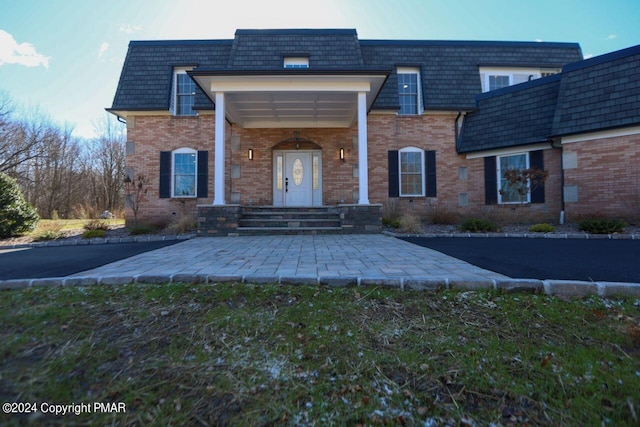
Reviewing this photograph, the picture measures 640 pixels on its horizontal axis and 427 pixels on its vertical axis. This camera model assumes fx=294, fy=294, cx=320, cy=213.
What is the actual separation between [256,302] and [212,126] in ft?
31.6

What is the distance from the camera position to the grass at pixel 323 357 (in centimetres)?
149

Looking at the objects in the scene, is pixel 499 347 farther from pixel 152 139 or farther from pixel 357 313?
pixel 152 139

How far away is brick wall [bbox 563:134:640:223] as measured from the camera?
26.1 ft

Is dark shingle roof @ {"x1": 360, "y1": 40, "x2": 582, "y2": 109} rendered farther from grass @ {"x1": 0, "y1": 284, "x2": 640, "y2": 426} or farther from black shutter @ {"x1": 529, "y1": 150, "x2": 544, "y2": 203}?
grass @ {"x1": 0, "y1": 284, "x2": 640, "y2": 426}

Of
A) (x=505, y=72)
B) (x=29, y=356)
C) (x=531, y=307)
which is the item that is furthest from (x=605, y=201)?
(x=29, y=356)

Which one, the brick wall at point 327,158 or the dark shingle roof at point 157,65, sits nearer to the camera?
the dark shingle roof at point 157,65

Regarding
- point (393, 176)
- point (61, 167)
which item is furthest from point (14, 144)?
point (393, 176)

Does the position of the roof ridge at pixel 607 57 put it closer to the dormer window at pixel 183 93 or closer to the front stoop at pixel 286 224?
the front stoop at pixel 286 224

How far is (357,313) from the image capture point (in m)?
2.41

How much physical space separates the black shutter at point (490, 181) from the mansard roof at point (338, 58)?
87.7 inches

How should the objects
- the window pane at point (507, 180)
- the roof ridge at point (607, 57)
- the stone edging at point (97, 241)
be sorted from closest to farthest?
the stone edging at point (97, 241) → the roof ridge at point (607, 57) → the window pane at point (507, 180)

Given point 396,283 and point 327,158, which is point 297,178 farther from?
point 396,283

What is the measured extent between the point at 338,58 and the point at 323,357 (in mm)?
10870

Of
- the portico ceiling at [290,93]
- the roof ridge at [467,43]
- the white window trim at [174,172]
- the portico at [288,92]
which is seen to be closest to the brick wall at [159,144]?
the white window trim at [174,172]
